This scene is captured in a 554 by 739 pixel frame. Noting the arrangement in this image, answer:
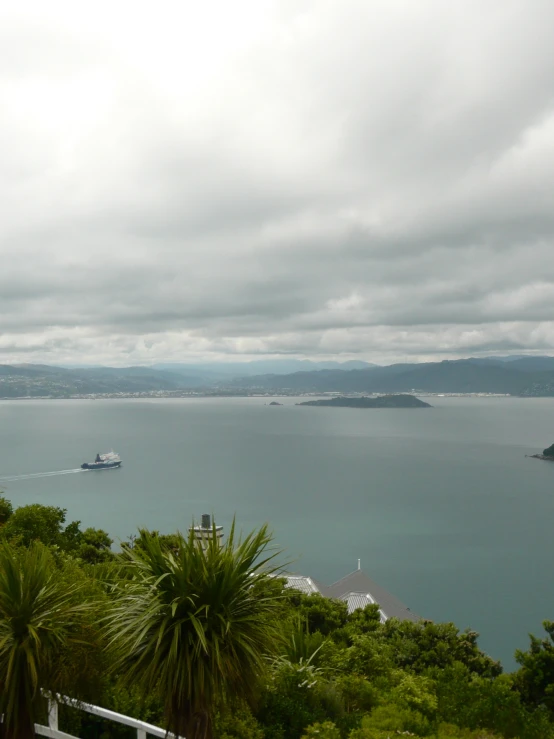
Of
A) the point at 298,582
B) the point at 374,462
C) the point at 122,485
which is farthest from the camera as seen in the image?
the point at 374,462

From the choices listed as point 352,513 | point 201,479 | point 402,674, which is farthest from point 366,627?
point 201,479

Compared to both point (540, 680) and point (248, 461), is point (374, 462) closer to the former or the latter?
point (248, 461)

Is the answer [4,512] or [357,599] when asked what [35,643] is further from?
[357,599]

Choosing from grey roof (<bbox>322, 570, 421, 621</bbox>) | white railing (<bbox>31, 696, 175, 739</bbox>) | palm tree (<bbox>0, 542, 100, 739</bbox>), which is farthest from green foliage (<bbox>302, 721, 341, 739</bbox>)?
grey roof (<bbox>322, 570, 421, 621</bbox>)

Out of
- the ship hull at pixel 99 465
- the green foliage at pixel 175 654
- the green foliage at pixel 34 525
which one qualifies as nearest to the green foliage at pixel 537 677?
the green foliage at pixel 175 654

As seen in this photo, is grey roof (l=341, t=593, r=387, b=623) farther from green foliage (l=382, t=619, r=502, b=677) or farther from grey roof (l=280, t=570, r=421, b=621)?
green foliage (l=382, t=619, r=502, b=677)

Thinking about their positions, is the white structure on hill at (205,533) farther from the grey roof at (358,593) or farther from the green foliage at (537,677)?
the grey roof at (358,593)

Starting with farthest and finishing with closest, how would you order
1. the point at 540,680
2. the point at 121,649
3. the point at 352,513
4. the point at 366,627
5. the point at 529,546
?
the point at 352,513 < the point at 529,546 < the point at 366,627 < the point at 540,680 < the point at 121,649
